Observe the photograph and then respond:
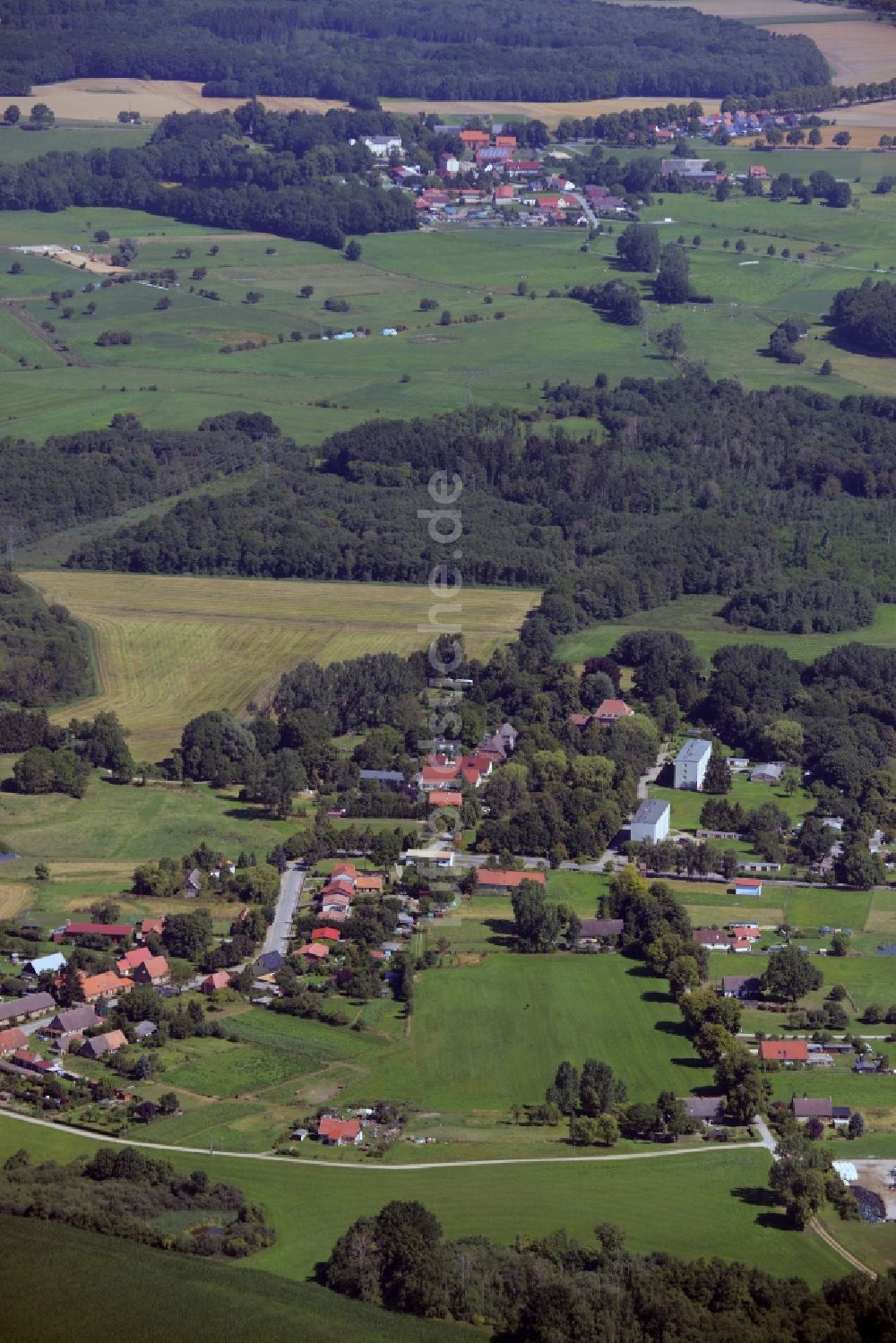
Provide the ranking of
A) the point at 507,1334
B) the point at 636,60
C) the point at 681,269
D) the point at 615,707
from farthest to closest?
the point at 636,60
the point at 681,269
the point at 615,707
the point at 507,1334

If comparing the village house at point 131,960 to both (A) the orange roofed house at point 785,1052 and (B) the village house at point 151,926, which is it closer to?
(B) the village house at point 151,926

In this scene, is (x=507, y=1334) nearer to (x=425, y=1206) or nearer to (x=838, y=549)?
(x=425, y=1206)

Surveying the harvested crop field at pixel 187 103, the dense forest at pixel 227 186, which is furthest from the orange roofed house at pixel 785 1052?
the harvested crop field at pixel 187 103

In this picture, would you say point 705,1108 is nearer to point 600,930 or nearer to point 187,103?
point 600,930

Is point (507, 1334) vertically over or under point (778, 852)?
over

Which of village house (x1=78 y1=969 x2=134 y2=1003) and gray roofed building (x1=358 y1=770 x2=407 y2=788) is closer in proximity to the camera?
village house (x1=78 y1=969 x2=134 y2=1003)

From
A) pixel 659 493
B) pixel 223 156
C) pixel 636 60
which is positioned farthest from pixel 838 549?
pixel 636 60

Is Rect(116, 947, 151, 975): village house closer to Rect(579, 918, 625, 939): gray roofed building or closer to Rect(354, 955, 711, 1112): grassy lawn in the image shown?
Rect(354, 955, 711, 1112): grassy lawn

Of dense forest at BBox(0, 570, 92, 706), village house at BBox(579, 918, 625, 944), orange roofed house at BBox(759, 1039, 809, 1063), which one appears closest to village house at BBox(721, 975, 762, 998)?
orange roofed house at BBox(759, 1039, 809, 1063)
